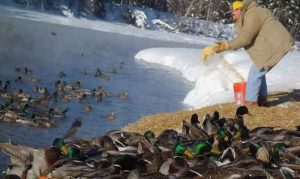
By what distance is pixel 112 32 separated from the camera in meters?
47.9

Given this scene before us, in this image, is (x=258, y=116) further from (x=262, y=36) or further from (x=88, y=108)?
(x=88, y=108)

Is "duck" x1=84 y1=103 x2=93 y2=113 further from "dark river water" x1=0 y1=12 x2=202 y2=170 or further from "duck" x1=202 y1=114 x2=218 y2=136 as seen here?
"duck" x1=202 y1=114 x2=218 y2=136

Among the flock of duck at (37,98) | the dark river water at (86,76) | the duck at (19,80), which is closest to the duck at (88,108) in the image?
the flock of duck at (37,98)

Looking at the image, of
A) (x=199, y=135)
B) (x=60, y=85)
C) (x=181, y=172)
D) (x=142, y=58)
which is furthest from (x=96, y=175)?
(x=142, y=58)

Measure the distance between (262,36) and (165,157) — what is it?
4.45 m

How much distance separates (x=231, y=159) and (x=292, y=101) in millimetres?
5632

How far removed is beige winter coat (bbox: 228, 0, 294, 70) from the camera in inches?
389

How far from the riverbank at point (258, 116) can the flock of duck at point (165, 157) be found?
1907mm

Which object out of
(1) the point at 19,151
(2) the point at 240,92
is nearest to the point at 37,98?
(2) the point at 240,92

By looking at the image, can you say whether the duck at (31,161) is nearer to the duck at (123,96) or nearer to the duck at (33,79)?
the duck at (123,96)

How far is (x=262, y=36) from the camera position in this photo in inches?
395

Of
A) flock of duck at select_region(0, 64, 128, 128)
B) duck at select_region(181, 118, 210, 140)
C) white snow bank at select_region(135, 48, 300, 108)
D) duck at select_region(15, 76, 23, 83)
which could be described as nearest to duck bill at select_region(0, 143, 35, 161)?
duck at select_region(181, 118, 210, 140)

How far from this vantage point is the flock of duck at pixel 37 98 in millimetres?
13000

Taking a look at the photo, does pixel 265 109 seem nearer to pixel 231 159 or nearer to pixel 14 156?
pixel 231 159
